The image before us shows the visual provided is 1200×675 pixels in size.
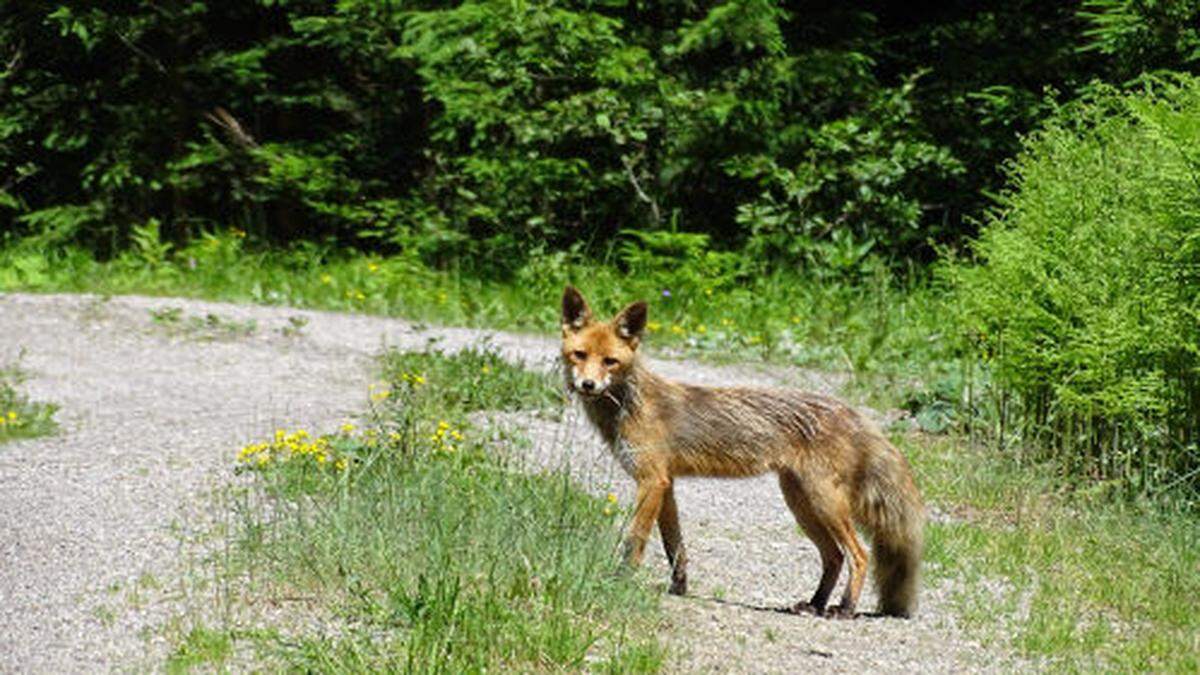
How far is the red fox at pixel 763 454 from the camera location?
21.1 feet

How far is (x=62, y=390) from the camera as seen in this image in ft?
35.8

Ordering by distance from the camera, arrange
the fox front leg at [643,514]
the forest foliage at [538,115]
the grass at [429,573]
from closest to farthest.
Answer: the grass at [429,573] → the fox front leg at [643,514] → the forest foliage at [538,115]

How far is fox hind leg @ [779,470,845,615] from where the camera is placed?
648 centimetres

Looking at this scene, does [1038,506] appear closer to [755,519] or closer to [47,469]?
[755,519]

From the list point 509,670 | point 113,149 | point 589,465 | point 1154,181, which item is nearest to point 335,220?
point 113,149

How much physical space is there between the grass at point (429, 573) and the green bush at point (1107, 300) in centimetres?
315

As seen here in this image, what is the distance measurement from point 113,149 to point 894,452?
13.7 m

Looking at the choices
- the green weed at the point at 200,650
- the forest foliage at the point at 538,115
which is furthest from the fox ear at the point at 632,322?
the forest foliage at the point at 538,115

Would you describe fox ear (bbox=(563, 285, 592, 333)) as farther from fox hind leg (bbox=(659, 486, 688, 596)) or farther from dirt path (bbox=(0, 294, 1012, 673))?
fox hind leg (bbox=(659, 486, 688, 596))

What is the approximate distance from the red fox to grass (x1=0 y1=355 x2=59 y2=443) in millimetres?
4237

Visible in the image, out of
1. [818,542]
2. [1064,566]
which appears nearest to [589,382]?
[818,542]

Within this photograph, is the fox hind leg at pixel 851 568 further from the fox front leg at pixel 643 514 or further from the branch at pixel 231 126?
the branch at pixel 231 126

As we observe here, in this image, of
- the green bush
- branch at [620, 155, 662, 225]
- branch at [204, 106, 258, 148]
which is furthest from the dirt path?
branch at [204, 106, 258, 148]

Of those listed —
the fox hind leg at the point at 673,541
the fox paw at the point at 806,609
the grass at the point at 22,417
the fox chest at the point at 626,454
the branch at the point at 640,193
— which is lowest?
the grass at the point at 22,417
